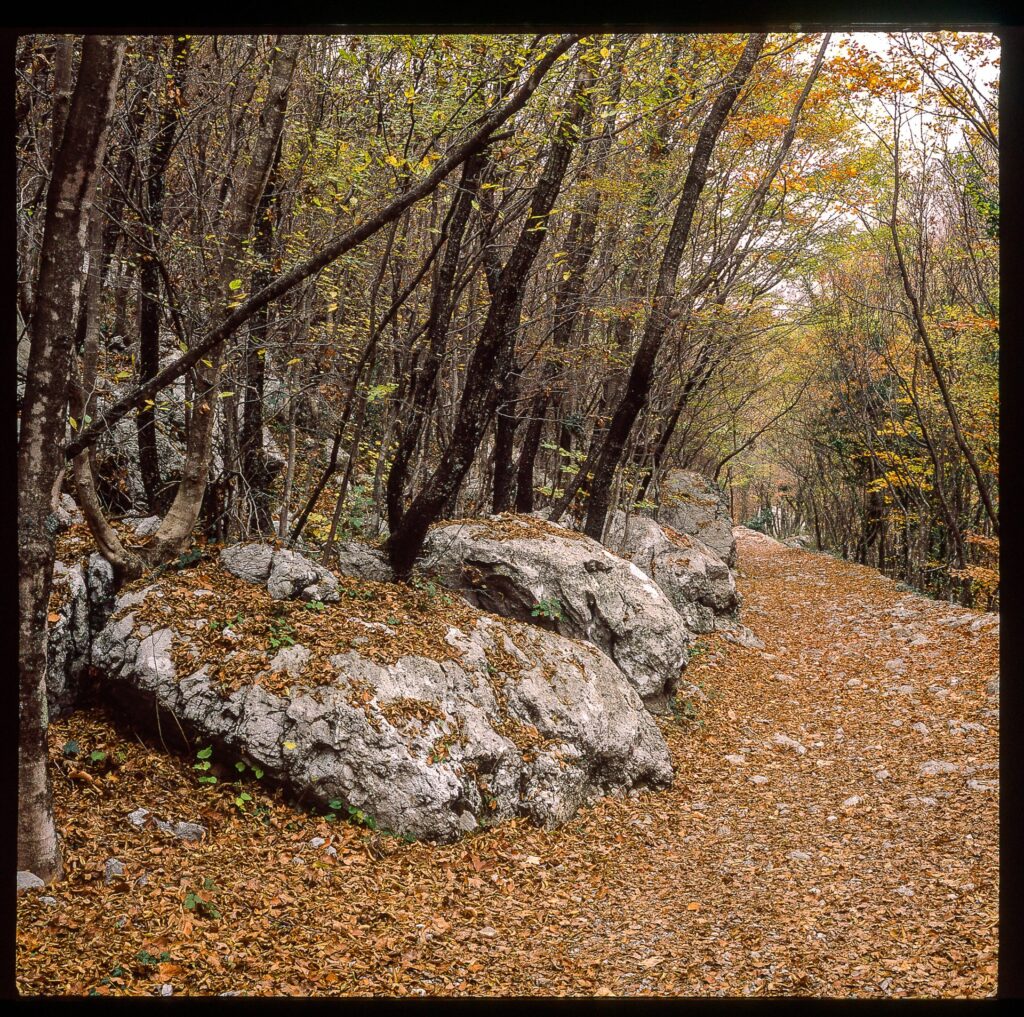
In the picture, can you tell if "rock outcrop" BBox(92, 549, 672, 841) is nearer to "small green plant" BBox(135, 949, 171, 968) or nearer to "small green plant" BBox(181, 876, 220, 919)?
"small green plant" BBox(181, 876, 220, 919)

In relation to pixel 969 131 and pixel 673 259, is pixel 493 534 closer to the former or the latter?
pixel 673 259

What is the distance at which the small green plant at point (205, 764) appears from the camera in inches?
179

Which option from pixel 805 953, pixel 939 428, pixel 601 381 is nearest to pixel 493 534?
pixel 805 953

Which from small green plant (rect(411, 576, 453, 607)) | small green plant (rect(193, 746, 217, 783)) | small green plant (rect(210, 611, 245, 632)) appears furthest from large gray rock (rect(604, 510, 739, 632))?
small green plant (rect(193, 746, 217, 783))

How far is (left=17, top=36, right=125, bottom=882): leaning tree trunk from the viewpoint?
3236mm

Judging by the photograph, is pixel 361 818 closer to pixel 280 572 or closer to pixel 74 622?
pixel 280 572

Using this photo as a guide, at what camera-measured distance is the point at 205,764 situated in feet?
15.1

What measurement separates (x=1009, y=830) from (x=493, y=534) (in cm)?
597

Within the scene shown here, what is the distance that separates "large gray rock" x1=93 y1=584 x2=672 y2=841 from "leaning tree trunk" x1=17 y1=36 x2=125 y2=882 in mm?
1421

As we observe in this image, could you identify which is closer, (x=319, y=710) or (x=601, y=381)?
(x=319, y=710)

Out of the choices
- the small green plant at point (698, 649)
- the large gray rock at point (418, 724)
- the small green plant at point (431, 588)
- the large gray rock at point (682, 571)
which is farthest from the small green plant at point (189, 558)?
the large gray rock at point (682, 571)

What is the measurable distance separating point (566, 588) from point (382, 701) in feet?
10.3

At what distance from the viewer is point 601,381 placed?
12805mm

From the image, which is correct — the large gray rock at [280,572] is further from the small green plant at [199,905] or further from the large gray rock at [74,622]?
the small green plant at [199,905]
